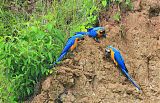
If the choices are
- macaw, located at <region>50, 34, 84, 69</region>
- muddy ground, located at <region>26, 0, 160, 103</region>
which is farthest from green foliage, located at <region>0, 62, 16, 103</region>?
macaw, located at <region>50, 34, 84, 69</region>

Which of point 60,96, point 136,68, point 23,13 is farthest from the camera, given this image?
point 23,13

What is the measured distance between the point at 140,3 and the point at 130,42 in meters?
0.57

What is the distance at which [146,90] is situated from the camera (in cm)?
526

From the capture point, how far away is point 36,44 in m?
5.19

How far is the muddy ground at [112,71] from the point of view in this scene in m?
5.08

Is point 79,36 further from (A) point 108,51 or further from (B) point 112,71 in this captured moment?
(B) point 112,71

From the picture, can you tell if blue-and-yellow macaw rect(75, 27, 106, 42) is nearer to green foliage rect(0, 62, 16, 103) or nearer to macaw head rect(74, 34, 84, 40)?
macaw head rect(74, 34, 84, 40)

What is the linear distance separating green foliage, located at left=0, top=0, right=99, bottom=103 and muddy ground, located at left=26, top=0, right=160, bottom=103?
160 mm

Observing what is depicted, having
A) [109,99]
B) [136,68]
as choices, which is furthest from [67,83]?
[136,68]

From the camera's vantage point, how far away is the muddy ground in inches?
200

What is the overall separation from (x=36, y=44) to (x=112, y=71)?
0.85 metres

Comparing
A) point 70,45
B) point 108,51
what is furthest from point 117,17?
point 70,45

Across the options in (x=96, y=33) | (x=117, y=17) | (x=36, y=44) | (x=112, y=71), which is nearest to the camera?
(x=36, y=44)

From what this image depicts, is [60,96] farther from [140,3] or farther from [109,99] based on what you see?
[140,3]
